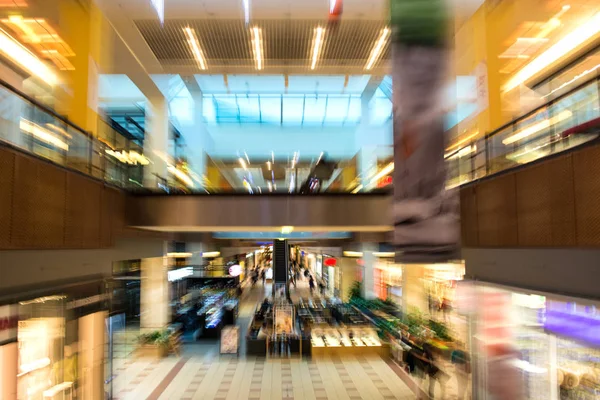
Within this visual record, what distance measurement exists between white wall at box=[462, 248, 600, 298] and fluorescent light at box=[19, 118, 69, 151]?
6.58 m

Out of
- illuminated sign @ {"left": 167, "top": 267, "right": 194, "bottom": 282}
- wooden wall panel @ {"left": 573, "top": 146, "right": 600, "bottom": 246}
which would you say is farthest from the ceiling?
illuminated sign @ {"left": 167, "top": 267, "right": 194, "bottom": 282}

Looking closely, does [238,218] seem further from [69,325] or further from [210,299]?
[210,299]

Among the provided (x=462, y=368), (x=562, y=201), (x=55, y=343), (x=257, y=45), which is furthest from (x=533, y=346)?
(x=257, y=45)

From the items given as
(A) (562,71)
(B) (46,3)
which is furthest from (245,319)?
(A) (562,71)

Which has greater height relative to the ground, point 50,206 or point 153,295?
point 50,206

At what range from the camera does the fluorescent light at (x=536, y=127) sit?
5.19 metres

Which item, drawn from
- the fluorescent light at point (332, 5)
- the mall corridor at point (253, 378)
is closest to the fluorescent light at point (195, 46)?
the fluorescent light at point (332, 5)

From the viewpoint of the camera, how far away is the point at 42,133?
589cm

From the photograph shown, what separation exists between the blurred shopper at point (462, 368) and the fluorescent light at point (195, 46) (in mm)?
8640

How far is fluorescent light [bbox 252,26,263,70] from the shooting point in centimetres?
977

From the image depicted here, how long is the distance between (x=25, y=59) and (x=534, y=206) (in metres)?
8.67

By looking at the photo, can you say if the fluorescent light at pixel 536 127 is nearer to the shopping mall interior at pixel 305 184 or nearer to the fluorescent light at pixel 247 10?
the shopping mall interior at pixel 305 184

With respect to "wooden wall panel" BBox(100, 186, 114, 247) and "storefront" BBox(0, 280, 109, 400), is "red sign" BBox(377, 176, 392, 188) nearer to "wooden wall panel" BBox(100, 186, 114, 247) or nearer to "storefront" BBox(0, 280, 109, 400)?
"wooden wall panel" BBox(100, 186, 114, 247)

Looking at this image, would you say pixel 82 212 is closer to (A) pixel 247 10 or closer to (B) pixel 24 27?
(B) pixel 24 27
